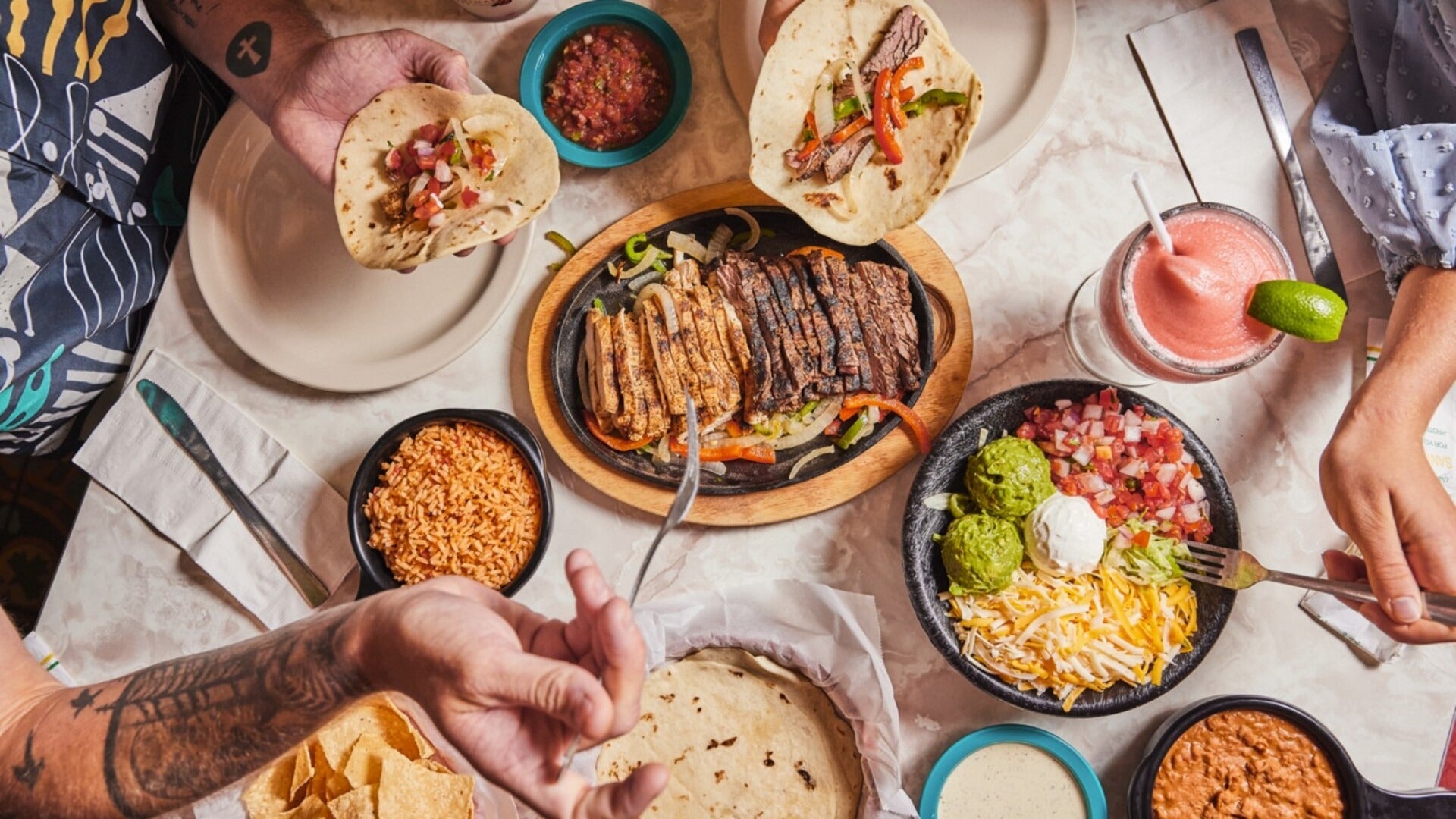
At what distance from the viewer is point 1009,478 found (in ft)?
7.52

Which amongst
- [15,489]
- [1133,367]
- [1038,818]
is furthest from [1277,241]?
[15,489]

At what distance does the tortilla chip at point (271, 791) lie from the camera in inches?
92.2

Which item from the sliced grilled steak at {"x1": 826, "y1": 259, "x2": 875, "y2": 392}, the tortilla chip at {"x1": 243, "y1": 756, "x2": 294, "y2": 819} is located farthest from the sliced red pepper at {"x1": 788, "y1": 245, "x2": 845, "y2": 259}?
the tortilla chip at {"x1": 243, "y1": 756, "x2": 294, "y2": 819}

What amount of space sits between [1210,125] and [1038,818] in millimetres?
1935

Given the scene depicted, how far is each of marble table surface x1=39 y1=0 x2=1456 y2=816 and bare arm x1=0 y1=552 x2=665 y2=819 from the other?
1.74 feet

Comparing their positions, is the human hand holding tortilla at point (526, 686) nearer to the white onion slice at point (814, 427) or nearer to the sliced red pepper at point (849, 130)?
the white onion slice at point (814, 427)

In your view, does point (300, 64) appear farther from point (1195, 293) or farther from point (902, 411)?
point (1195, 293)

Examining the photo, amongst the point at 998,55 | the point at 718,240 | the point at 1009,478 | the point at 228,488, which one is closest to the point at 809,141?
the point at 718,240

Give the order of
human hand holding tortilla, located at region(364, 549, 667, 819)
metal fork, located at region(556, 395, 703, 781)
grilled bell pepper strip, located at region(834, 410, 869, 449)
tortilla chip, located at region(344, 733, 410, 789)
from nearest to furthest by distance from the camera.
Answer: human hand holding tortilla, located at region(364, 549, 667, 819), metal fork, located at region(556, 395, 703, 781), tortilla chip, located at region(344, 733, 410, 789), grilled bell pepper strip, located at region(834, 410, 869, 449)

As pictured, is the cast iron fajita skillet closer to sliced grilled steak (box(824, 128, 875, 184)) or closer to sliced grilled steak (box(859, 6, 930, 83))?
sliced grilled steak (box(824, 128, 875, 184))

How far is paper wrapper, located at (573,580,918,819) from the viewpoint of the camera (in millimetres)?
2377

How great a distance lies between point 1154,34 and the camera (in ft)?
8.48

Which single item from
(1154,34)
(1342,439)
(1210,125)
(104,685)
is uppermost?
(104,685)

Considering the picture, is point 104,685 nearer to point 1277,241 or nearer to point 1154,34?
point 1277,241
